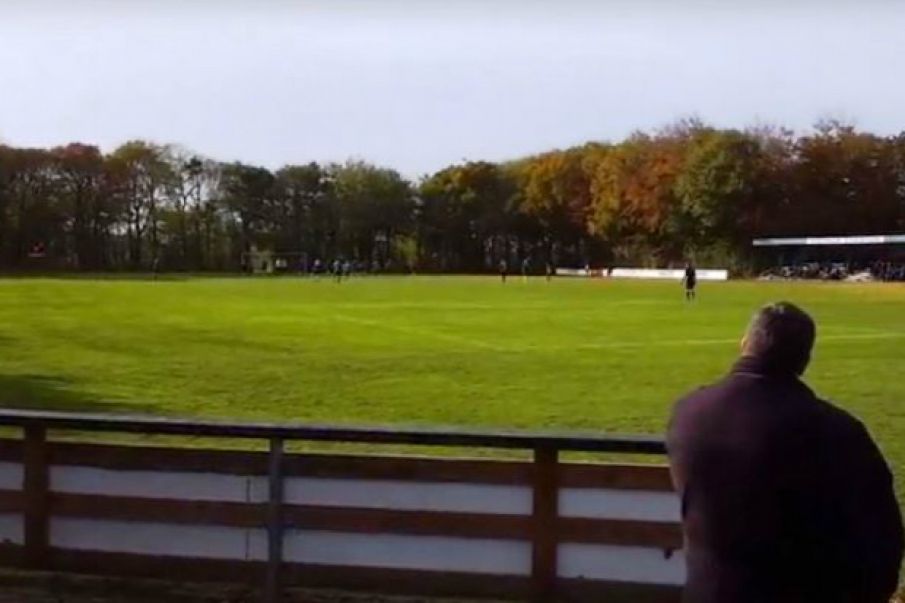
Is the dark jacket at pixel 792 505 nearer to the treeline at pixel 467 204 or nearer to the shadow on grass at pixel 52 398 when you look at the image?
the shadow on grass at pixel 52 398

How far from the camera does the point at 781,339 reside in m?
3.60

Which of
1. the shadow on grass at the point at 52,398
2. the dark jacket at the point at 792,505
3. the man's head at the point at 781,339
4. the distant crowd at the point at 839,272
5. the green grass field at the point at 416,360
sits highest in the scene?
the man's head at the point at 781,339

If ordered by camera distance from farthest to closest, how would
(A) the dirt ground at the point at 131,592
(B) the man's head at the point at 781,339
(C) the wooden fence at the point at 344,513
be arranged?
(A) the dirt ground at the point at 131,592
(C) the wooden fence at the point at 344,513
(B) the man's head at the point at 781,339

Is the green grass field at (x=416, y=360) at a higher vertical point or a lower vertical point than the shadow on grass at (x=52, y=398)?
lower

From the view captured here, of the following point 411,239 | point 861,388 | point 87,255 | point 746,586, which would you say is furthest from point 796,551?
point 411,239

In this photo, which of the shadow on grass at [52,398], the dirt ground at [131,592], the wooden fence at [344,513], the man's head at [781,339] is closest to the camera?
the man's head at [781,339]

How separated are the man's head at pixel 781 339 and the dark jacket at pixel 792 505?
61 millimetres

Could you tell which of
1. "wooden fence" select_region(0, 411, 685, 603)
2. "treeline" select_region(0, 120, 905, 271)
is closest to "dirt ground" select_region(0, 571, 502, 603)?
"wooden fence" select_region(0, 411, 685, 603)

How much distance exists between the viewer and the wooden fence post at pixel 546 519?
6023mm

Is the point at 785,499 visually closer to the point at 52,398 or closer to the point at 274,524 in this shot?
the point at 274,524

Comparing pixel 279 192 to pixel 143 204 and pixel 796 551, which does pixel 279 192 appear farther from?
pixel 796 551

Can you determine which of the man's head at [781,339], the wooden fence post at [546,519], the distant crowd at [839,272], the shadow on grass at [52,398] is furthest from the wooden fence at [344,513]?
the distant crowd at [839,272]

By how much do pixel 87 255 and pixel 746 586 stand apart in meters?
112

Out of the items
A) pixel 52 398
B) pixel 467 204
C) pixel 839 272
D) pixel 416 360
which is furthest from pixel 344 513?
pixel 467 204
